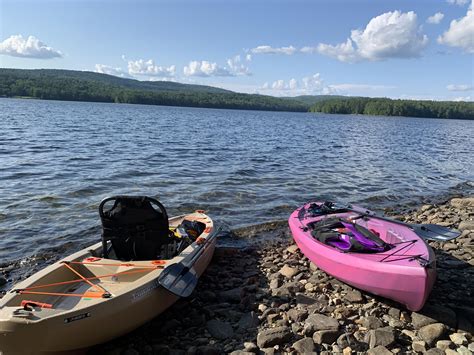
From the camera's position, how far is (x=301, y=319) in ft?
20.9

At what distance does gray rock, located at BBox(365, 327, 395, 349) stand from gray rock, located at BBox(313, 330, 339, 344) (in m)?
0.45

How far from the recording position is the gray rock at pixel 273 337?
5758 mm

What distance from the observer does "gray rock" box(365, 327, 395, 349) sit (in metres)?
5.57

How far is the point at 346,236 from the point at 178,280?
3766 millimetres

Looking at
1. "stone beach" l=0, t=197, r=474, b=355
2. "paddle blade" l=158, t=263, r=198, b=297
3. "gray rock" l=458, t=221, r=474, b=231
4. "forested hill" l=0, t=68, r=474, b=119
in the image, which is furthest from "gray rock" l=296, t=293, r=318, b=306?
"forested hill" l=0, t=68, r=474, b=119

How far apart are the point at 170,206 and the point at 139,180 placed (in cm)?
435

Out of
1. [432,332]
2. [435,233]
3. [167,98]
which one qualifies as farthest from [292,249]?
[167,98]

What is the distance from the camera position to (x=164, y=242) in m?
7.43

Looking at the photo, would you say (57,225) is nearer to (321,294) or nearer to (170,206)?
(170,206)

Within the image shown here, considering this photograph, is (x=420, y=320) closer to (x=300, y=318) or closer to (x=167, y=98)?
(x=300, y=318)

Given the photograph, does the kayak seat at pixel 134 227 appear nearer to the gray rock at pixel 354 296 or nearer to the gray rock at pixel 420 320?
the gray rock at pixel 354 296

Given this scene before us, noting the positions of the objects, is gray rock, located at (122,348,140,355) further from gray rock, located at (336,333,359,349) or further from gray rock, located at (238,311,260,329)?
gray rock, located at (336,333,359,349)

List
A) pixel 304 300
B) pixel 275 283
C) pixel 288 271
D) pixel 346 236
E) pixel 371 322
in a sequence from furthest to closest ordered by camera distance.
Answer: pixel 288 271, pixel 346 236, pixel 275 283, pixel 304 300, pixel 371 322

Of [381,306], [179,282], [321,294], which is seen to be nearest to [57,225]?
[179,282]
